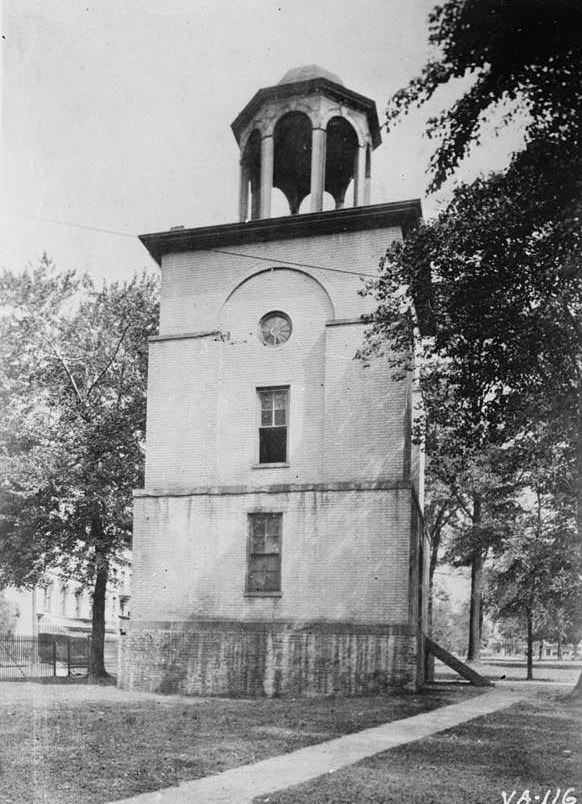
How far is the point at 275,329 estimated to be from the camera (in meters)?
20.5

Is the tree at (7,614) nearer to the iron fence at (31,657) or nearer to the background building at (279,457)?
the iron fence at (31,657)

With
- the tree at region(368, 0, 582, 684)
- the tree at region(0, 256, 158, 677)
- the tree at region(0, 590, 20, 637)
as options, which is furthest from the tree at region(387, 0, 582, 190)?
the tree at region(0, 590, 20, 637)

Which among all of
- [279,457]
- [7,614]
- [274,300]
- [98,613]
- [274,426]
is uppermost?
[274,300]

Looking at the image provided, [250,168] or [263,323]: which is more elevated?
[250,168]

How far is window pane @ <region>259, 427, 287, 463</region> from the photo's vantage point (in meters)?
20.0

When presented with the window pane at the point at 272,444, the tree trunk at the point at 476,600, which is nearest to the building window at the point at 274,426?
the window pane at the point at 272,444

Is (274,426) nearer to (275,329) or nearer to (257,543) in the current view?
(275,329)

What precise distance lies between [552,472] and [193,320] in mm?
9212

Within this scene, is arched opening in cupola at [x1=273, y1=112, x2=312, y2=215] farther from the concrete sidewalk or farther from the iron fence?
the iron fence

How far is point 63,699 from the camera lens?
695 inches

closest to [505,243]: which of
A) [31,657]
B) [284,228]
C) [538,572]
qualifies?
[284,228]

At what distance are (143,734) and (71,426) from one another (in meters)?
15.8

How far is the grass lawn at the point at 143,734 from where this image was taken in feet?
28.2

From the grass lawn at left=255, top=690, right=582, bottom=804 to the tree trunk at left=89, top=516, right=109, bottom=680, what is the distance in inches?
623
